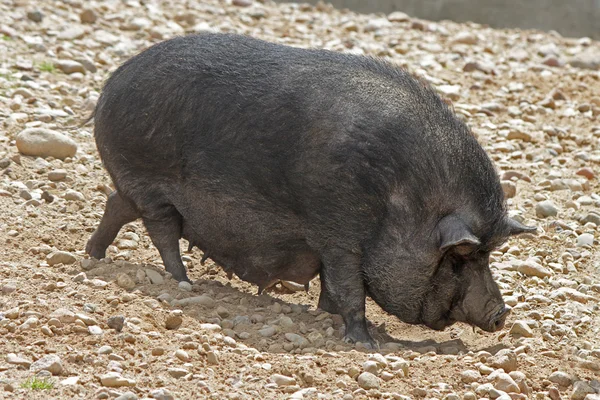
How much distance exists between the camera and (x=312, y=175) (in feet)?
20.1

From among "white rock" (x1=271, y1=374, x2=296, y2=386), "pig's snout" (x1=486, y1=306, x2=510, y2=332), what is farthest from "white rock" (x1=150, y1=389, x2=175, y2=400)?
"pig's snout" (x1=486, y1=306, x2=510, y2=332)

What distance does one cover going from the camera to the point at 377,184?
608 centimetres

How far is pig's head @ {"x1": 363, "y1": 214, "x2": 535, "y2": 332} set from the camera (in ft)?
20.4

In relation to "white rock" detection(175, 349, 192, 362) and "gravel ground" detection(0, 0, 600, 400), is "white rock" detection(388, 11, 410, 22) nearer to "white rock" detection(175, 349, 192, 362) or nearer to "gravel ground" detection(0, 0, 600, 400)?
"gravel ground" detection(0, 0, 600, 400)

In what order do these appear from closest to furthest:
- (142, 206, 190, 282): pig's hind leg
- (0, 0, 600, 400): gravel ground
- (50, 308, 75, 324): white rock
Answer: (0, 0, 600, 400): gravel ground, (50, 308, 75, 324): white rock, (142, 206, 190, 282): pig's hind leg

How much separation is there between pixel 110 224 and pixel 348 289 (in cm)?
179

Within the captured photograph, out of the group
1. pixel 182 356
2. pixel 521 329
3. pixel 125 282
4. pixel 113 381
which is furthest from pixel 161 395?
pixel 521 329

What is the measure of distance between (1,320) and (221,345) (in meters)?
→ 1.14

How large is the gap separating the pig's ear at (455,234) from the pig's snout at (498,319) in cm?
47

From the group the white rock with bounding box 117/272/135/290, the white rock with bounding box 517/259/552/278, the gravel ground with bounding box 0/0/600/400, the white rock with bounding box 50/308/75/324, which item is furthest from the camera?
the white rock with bounding box 517/259/552/278

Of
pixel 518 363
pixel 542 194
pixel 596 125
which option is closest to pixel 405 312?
pixel 518 363

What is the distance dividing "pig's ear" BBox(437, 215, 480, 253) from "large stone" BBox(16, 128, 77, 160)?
3.39 metres

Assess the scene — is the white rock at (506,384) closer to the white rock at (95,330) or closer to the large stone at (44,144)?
the white rock at (95,330)

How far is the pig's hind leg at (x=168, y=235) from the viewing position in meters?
6.84
